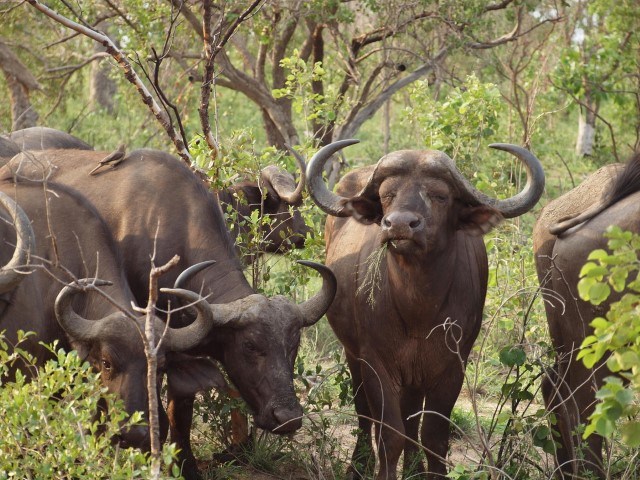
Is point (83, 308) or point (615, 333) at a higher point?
point (615, 333)

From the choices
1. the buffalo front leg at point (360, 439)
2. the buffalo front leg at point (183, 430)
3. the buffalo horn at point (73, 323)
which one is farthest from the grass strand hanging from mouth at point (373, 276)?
the buffalo horn at point (73, 323)

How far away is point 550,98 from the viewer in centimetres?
1252

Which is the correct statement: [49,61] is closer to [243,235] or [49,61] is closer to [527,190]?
[243,235]

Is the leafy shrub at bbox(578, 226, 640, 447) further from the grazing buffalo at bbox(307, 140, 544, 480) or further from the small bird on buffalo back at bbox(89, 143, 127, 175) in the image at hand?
the small bird on buffalo back at bbox(89, 143, 127, 175)

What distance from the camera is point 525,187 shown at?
5152 mm

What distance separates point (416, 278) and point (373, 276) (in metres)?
0.20

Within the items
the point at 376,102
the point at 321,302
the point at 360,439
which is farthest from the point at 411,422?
the point at 376,102

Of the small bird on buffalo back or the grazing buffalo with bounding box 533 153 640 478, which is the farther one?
the small bird on buffalo back

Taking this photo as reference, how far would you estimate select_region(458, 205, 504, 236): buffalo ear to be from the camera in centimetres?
510

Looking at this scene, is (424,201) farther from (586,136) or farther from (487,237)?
(586,136)

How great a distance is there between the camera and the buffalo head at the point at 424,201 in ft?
15.9

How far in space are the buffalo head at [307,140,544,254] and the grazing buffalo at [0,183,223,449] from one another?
0.95 meters

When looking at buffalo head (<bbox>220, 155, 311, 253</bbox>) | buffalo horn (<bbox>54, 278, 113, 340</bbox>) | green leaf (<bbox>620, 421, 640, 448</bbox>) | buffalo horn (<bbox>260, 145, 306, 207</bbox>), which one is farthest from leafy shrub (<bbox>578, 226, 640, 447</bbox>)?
buffalo horn (<bbox>260, 145, 306, 207</bbox>)

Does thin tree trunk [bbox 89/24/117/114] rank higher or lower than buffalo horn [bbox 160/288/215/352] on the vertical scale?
lower
